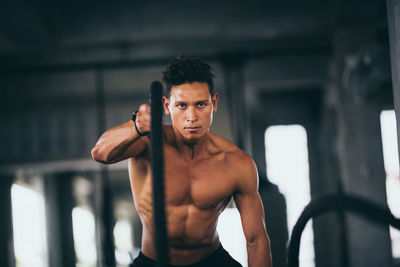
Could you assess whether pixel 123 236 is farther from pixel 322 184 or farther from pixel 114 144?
pixel 114 144

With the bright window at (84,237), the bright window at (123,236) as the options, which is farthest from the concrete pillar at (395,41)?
the bright window at (123,236)

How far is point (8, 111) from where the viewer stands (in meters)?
6.02

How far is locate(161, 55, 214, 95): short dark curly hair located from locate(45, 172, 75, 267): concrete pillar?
24.8 ft

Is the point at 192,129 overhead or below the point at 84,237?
overhead

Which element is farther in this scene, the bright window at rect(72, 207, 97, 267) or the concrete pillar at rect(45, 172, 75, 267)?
the bright window at rect(72, 207, 97, 267)

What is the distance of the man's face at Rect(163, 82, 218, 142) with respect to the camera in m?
1.40

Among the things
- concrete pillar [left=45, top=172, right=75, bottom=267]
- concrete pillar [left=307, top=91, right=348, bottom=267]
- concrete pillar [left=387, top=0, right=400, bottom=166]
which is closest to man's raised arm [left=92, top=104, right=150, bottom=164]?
concrete pillar [left=387, top=0, right=400, bottom=166]

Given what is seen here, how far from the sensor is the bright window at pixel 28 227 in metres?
7.38

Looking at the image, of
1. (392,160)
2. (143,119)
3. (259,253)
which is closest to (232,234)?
(392,160)

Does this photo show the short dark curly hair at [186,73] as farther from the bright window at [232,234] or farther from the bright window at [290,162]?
the bright window at [232,234]

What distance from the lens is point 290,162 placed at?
27.2ft

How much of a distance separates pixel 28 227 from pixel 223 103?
4.23 m

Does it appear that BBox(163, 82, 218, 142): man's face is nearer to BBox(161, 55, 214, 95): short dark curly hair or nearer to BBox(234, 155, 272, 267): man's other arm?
BBox(161, 55, 214, 95): short dark curly hair

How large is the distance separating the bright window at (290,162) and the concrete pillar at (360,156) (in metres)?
3.72
